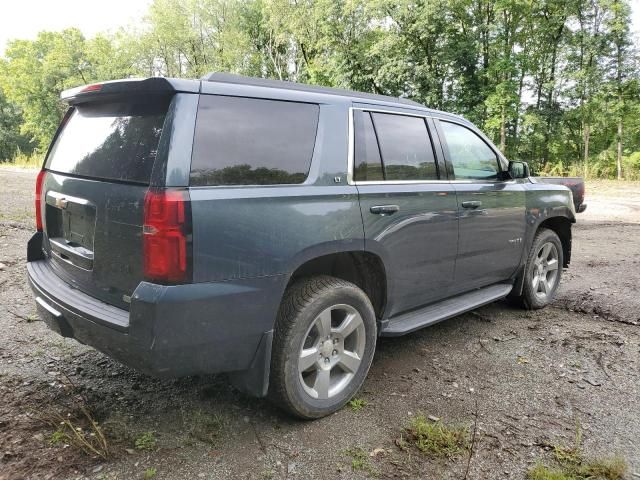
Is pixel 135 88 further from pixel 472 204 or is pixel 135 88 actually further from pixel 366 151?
pixel 472 204

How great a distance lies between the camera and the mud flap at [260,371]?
2486mm

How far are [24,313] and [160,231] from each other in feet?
9.76

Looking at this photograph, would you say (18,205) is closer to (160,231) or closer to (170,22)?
(160,231)

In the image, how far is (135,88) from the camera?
239 centimetres

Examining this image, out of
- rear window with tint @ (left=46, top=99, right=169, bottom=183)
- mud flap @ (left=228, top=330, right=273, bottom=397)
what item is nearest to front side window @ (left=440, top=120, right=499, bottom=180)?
mud flap @ (left=228, top=330, right=273, bottom=397)

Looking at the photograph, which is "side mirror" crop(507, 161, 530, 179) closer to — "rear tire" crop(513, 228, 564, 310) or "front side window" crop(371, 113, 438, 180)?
"rear tire" crop(513, 228, 564, 310)

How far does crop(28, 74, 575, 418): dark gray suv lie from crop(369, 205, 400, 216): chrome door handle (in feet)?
0.06

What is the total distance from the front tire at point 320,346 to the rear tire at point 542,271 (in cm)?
237

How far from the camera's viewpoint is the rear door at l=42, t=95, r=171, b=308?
231 cm

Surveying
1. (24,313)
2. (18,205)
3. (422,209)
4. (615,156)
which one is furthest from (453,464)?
(615,156)

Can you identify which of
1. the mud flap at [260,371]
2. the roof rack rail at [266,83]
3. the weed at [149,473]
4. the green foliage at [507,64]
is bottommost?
the weed at [149,473]

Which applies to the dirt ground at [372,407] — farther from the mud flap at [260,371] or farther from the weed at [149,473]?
the mud flap at [260,371]

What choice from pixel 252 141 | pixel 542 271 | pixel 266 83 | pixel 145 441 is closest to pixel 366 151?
pixel 266 83

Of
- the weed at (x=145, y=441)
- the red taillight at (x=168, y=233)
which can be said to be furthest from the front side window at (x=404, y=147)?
the weed at (x=145, y=441)
